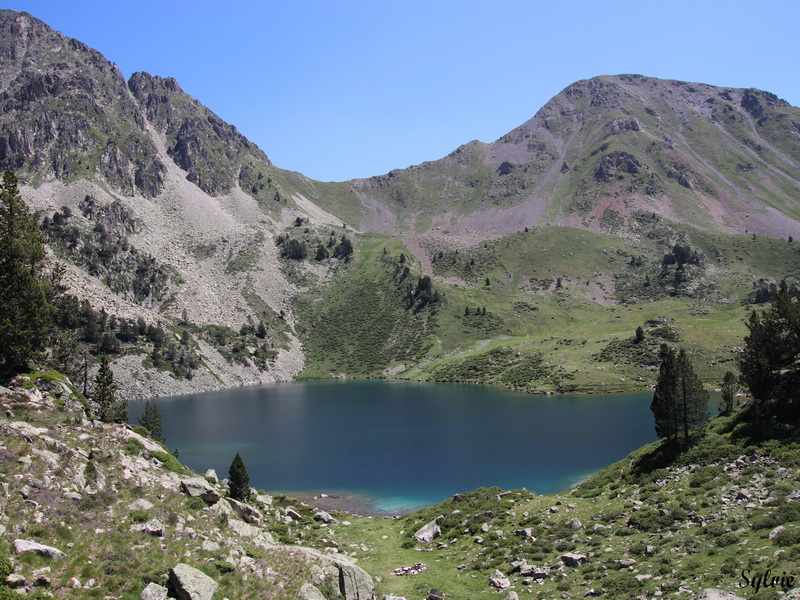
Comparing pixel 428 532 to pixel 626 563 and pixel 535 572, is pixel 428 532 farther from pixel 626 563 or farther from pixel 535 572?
pixel 626 563

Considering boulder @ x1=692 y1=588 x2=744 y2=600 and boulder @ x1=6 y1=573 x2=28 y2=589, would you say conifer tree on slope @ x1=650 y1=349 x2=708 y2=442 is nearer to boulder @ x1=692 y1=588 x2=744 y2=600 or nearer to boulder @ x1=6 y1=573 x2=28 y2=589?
boulder @ x1=692 y1=588 x2=744 y2=600

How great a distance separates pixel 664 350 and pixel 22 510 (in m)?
165

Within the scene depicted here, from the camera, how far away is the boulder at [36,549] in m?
18.1

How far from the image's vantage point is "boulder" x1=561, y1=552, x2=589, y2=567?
27469mm

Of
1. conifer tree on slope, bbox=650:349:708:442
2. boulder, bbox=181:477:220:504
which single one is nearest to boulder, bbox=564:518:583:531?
conifer tree on slope, bbox=650:349:708:442

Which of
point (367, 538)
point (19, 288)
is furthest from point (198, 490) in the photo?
point (19, 288)

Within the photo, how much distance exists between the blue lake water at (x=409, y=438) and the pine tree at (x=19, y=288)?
38281mm

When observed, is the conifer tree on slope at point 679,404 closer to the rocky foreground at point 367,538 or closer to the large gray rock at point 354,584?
the rocky foreground at point 367,538

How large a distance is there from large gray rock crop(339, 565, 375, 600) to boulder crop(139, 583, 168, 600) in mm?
8834

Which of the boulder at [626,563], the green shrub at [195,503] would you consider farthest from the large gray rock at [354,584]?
the boulder at [626,563]

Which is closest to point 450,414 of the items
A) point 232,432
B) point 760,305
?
point 232,432

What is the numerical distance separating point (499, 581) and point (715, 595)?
38.9 ft

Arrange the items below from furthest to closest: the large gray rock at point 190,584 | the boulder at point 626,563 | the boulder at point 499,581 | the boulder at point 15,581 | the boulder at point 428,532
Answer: the boulder at point 428,532, the boulder at point 499,581, the boulder at point 626,563, the large gray rock at point 190,584, the boulder at point 15,581

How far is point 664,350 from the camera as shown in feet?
506
